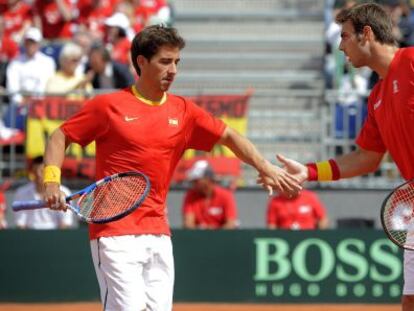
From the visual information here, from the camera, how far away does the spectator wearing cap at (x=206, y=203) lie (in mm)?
13531

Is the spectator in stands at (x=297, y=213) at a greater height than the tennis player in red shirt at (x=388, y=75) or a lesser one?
lesser

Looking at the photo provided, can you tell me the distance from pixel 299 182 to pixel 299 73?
956 cm

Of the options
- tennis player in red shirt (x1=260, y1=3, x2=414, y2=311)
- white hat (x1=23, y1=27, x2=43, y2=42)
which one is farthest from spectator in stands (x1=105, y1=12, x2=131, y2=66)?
tennis player in red shirt (x1=260, y1=3, x2=414, y2=311)

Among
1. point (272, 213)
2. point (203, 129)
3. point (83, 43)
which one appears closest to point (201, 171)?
point (272, 213)

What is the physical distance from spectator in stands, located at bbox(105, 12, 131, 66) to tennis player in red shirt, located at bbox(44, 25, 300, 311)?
8.13m

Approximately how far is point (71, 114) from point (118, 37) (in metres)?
2.03

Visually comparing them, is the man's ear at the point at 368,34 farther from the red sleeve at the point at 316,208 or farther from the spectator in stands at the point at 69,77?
the spectator in stands at the point at 69,77

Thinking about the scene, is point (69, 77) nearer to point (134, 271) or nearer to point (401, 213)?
point (134, 271)

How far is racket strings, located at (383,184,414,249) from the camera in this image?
6631 millimetres

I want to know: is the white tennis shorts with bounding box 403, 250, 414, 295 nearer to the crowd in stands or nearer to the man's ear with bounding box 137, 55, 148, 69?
the man's ear with bounding box 137, 55, 148, 69

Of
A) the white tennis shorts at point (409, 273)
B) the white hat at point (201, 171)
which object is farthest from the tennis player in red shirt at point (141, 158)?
the white hat at point (201, 171)

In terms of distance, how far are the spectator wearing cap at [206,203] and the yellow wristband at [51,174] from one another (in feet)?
20.5

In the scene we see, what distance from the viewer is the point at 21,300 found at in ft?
43.0

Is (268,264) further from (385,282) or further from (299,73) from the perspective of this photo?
(299,73)
